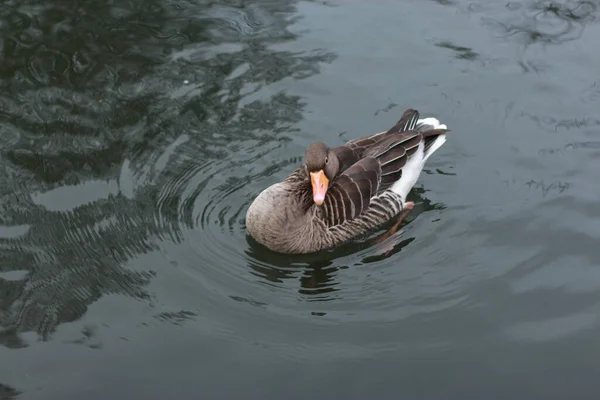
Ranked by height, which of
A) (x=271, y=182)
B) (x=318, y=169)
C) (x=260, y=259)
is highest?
(x=318, y=169)

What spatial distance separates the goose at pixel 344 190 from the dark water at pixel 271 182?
24 cm

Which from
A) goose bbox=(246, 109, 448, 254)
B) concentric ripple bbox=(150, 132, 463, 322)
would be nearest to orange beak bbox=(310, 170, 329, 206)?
goose bbox=(246, 109, 448, 254)

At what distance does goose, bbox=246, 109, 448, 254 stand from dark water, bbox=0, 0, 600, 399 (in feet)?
0.78

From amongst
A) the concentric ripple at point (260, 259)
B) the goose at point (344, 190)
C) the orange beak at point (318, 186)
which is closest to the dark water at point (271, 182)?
the concentric ripple at point (260, 259)

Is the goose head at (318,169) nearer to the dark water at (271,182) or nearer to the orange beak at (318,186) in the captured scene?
the orange beak at (318,186)

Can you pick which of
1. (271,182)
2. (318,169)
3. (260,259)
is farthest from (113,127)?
(318,169)

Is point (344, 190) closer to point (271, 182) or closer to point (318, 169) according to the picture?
point (318, 169)

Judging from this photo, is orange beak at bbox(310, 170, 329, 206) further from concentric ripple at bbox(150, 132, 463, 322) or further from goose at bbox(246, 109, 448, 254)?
concentric ripple at bbox(150, 132, 463, 322)

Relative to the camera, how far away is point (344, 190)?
8.31m

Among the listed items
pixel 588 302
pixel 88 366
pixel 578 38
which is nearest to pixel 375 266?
pixel 588 302

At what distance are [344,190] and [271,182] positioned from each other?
3.11 feet

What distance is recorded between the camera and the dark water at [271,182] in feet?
21.7

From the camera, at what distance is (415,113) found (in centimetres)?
914

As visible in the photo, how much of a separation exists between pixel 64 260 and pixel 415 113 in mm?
4294
